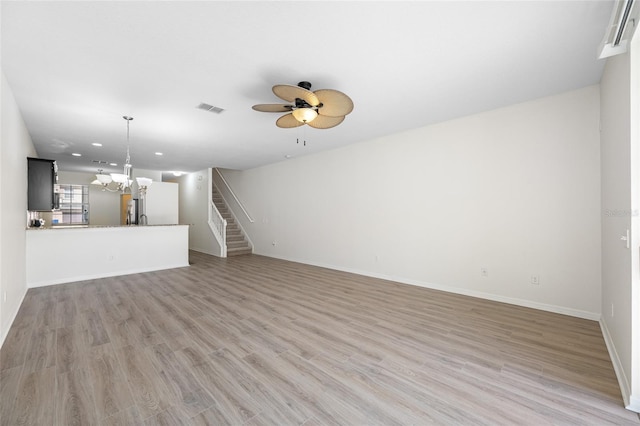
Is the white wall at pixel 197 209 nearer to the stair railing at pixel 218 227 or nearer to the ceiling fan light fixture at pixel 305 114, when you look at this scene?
the stair railing at pixel 218 227

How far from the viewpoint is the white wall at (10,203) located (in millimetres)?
2770

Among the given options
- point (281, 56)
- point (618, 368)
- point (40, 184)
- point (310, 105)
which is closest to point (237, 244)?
point (40, 184)

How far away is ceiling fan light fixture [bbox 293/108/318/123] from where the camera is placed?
284cm

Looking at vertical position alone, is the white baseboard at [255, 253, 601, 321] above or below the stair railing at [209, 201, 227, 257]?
below

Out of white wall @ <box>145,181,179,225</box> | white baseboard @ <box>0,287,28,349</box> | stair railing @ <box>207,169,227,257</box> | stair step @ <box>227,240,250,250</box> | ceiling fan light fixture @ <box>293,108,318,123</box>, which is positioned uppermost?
ceiling fan light fixture @ <box>293,108,318,123</box>

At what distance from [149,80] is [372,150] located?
3904 millimetres

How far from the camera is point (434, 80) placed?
2.98 meters

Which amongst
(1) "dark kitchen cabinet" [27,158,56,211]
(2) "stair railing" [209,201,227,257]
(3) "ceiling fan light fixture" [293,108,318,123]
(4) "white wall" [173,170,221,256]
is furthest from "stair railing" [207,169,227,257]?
(3) "ceiling fan light fixture" [293,108,318,123]

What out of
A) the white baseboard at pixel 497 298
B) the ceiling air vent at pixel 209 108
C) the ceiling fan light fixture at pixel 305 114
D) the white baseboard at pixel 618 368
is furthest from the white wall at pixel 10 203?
the white baseboard at pixel 618 368

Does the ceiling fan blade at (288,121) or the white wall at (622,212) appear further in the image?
the ceiling fan blade at (288,121)

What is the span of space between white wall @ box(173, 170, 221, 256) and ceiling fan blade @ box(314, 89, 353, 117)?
6562 mm

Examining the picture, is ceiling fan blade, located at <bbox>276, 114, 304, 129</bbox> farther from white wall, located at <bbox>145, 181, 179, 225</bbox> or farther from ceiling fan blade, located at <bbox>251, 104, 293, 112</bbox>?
white wall, located at <bbox>145, 181, 179, 225</bbox>

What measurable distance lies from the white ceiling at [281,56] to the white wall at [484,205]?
42 cm

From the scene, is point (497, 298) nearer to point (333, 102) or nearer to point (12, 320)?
point (333, 102)
